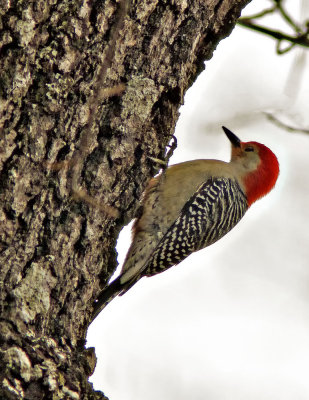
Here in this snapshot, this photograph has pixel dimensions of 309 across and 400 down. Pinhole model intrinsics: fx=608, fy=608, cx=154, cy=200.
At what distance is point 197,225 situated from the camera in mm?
5039

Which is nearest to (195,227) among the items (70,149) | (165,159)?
(165,159)

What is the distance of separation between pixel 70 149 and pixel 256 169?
11.0 feet

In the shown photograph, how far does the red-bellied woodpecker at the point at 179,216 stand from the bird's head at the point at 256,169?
20cm

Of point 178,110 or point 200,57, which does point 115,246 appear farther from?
point 200,57

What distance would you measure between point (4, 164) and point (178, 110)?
43.3 inches

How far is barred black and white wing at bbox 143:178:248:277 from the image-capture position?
4.95 m

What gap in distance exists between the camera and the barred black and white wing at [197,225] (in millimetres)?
4949

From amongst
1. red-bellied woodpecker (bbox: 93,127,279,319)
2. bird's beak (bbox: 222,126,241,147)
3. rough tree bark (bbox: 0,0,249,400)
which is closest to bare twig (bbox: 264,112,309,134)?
red-bellied woodpecker (bbox: 93,127,279,319)

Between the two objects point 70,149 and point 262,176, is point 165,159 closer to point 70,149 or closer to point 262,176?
point 70,149

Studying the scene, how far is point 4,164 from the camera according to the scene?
8.05 feet

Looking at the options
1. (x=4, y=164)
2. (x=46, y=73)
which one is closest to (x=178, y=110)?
(x=46, y=73)

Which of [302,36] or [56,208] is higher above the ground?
[302,36]

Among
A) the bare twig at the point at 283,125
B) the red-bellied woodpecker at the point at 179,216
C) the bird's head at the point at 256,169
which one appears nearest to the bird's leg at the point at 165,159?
the red-bellied woodpecker at the point at 179,216

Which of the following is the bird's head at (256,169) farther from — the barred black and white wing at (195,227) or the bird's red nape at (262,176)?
the barred black and white wing at (195,227)
